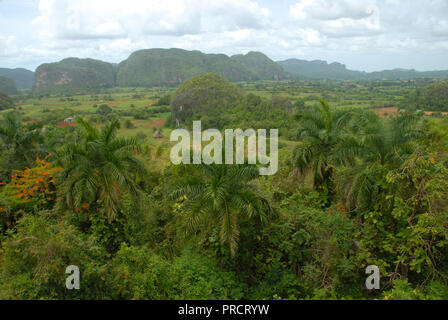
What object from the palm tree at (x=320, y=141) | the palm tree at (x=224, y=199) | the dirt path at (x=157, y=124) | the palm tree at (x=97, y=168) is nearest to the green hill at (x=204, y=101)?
the dirt path at (x=157, y=124)

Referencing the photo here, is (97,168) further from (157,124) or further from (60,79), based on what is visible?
(60,79)

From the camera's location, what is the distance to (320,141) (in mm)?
10477

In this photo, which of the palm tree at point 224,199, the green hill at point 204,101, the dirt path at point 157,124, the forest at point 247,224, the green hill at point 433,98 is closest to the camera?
the forest at point 247,224

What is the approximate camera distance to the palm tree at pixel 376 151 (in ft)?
26.1

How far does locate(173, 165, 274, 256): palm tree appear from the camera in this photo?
6840 mm

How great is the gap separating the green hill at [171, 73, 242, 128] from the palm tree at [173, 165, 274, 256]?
55.1 metres

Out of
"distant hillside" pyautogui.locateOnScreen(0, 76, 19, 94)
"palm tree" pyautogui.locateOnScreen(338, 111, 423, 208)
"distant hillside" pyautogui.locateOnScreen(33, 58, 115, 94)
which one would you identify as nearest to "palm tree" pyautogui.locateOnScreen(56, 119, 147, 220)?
"palm tree" pyautogui.locateOnScreen(338, 111, 423, 208)

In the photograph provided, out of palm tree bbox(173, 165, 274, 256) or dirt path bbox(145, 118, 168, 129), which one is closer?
palm tree bbox(173, 165, 274, 256)

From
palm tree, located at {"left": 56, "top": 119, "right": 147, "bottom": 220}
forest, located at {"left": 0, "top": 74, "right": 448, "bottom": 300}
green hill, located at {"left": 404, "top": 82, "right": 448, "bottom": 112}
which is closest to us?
forest, located at {"left": 0, "top": 74, "right": 448, "bottom": 300}

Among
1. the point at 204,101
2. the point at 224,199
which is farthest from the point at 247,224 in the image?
the point at 204,101

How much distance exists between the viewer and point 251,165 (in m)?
7.15

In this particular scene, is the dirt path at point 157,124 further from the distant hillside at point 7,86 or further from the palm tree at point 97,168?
the distant hillside at point 7,86

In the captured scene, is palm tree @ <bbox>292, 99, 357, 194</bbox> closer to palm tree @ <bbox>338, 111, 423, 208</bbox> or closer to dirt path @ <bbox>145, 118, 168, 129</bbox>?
palm tree @ <bbox>338, 111, 423, 208</bbox>

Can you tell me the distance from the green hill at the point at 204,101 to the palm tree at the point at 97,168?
5324 cm
